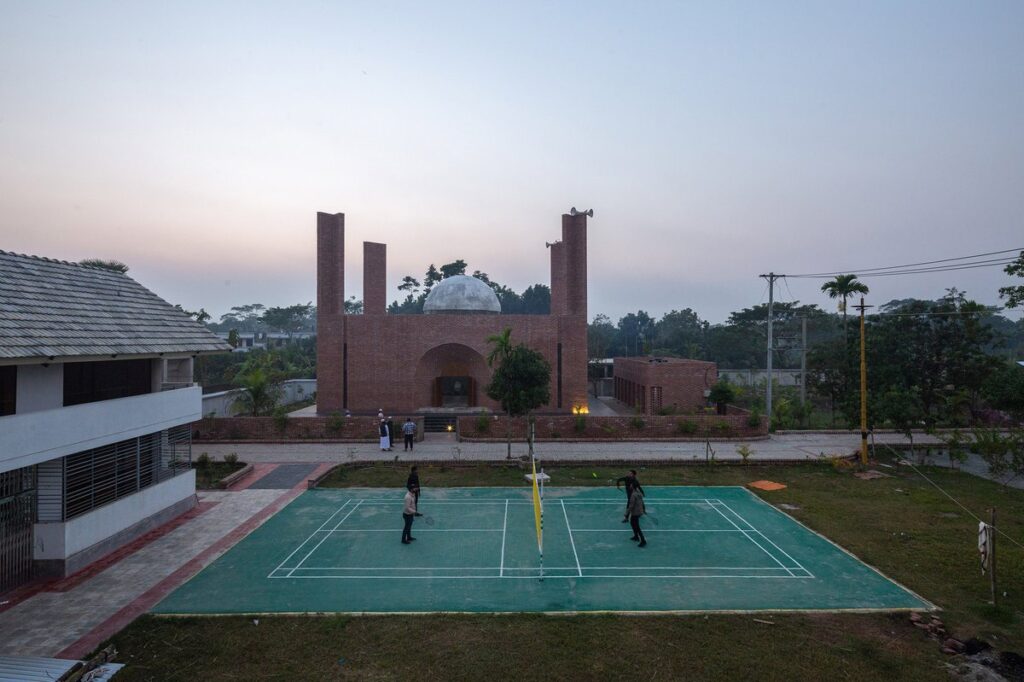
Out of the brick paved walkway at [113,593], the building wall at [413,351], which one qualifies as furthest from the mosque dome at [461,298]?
the brick paved walkway at [113,593]

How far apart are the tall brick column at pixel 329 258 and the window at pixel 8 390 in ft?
71.8

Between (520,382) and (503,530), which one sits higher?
(520,382)

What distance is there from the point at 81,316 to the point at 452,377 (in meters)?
24.4

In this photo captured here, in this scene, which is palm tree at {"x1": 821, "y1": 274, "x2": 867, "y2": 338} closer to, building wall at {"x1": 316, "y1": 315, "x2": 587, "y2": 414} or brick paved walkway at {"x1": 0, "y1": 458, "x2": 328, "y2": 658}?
building wall at {"x1": 316, "y1": 315, "x2": 587, "y2": 414}

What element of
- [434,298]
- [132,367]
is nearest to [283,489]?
→ [132,367]

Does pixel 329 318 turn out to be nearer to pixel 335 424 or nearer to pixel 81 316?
pixel 335 424

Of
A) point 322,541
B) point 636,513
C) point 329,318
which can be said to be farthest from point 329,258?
point 636,513

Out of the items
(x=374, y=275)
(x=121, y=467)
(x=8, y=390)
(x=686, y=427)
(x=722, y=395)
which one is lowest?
(x=686, y=427)

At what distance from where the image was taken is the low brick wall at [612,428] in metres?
26.2

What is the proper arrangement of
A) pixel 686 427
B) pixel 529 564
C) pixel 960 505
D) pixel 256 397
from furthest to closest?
pixel 256 397 < pixel 686 427 < pixel 960 505 < pixel 529 564

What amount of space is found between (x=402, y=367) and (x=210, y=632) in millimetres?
24228

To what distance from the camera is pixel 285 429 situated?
83.7 ft

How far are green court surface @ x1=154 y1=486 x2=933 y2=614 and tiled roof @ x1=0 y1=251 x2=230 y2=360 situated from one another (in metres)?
5.19

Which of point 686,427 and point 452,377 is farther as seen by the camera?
point 452,377
